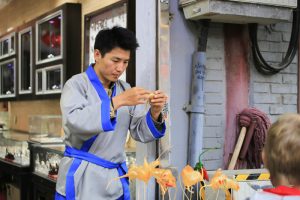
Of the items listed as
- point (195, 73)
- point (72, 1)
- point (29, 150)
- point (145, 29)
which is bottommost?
point (29, 150)

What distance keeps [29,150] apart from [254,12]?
2968mm

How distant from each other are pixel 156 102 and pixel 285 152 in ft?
3.55

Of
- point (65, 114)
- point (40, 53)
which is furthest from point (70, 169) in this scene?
point (40, 53)

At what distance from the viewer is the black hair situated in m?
2.45

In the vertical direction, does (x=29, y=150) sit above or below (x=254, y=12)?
below

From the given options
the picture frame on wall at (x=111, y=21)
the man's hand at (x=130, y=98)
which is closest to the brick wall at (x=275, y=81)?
the picture frame on wall at (x=111, y=21)

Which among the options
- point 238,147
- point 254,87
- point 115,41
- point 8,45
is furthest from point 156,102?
point 8,45

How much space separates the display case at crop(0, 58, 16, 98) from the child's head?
6.11 m

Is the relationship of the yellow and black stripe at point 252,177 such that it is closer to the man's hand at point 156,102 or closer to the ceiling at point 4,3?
the man's hand at point 156,102

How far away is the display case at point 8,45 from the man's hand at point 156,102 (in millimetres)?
5003

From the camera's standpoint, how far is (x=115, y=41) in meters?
2.46

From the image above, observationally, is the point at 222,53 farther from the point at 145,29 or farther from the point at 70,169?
the point at 70,169

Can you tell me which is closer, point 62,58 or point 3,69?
point 62,58

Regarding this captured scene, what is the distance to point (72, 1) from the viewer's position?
5.42m
